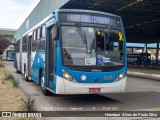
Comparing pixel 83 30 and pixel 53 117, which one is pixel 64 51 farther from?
pixel 53 117

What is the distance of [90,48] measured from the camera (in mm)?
10250

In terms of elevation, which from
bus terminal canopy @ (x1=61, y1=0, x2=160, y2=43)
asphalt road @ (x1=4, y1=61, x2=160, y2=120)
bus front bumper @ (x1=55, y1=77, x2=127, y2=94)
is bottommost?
asphalt road @ (x1=4, y1=61, x2=160, y2=120)

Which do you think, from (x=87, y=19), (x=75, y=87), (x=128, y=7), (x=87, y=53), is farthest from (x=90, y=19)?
(x=128, y=7)

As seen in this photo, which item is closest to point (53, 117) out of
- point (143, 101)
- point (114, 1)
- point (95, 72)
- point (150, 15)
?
point (95, 72)

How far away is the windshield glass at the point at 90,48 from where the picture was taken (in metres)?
10.1

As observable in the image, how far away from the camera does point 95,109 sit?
971 centimetres

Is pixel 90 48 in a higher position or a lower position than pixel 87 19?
lower

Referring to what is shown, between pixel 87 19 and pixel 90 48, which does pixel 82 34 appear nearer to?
pixel 90 48

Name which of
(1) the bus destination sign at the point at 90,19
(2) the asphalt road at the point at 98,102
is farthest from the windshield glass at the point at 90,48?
(2) the asphalt road at the point at 98,102

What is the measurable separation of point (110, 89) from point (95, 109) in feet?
3.36

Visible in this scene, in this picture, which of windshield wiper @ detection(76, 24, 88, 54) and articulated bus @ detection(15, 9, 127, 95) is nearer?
articulated bus @ detection(15, 9, 127, 95)

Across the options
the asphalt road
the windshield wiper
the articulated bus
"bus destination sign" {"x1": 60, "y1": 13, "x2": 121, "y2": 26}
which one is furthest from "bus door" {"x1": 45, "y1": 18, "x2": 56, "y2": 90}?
the windshield wiper

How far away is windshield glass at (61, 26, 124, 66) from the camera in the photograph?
396 inches

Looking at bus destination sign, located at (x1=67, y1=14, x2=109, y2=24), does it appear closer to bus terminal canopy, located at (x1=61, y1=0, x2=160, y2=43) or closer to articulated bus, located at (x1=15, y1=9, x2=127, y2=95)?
articulated bus, located at (x1=15, y1=9, x2=127, y2=95)
